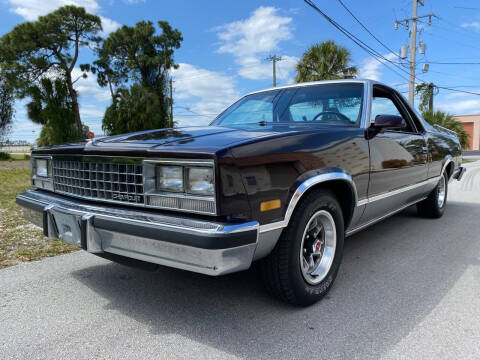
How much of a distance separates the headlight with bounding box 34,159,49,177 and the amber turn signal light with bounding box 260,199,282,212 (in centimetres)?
191

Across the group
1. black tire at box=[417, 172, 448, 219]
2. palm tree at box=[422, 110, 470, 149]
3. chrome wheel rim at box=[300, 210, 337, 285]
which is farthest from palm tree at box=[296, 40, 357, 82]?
chrome wheel rim at box=[300, 210, 337, 285]

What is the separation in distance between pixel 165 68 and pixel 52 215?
3548 centimetres

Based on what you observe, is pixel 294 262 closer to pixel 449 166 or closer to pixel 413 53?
pixel 449 166

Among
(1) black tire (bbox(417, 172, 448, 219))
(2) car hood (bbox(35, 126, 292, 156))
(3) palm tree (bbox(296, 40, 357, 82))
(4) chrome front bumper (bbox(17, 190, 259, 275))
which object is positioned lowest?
(1) black tire (bbox(417, 172, 448, 219))

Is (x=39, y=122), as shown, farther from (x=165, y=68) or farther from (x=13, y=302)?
(x=13, y=302)

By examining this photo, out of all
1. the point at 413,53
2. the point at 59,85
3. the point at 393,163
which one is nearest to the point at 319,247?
the point at 393,163

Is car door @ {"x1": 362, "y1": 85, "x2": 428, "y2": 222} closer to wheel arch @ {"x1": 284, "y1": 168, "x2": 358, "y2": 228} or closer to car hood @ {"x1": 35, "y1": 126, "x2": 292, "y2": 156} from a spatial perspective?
wheel arch @ {"x1": 284, "y1": 168, "x2": 358, "y2": 228}

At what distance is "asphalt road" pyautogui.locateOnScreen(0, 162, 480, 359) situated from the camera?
1843 mm

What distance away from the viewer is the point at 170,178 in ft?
6.25

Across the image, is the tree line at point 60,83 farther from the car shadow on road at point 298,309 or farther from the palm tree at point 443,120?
the car shadow on road at point 298,309

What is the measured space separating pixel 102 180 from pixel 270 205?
1.09 m

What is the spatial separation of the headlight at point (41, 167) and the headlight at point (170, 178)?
4.52ft

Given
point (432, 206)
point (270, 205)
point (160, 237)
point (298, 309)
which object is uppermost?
point (270, 205)

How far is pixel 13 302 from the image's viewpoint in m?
2.40
